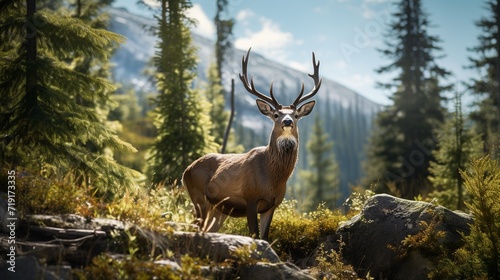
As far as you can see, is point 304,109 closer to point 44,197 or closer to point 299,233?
point 299,233

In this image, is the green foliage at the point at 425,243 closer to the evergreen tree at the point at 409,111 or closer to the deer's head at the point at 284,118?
the deer's head at the point at 284,118

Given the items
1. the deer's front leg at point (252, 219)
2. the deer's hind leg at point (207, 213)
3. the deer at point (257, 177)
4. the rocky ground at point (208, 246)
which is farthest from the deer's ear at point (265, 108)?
the rocky ground at point (208, 246)

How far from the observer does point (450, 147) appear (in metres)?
15.7

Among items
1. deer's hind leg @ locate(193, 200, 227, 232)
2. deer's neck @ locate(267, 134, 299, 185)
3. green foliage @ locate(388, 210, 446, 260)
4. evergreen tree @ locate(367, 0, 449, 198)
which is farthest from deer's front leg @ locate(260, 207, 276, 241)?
evergreen tree @ locate(367, 0, 449, 198)

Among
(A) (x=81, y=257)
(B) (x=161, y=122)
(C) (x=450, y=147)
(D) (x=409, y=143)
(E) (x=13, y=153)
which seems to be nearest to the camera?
(A) (x=81, y=257)

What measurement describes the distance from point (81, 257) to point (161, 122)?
11407mm

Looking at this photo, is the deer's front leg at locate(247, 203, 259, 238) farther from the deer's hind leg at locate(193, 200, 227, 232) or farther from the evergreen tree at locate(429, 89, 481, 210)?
the evergreen tree at locate(429, 89, 481, 210)

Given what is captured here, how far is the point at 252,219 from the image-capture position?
7566mm

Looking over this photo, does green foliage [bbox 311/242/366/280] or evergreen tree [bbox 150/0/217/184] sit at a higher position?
evergreen tree [bbox 150/0/217/184]

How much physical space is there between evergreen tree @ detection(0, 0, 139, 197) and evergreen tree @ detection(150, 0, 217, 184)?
7.04 metres

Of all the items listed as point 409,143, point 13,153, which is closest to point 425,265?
point 13,153

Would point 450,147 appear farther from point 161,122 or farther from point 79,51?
point 79,51

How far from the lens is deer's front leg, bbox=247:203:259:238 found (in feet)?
24.6

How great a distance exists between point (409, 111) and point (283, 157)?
69.7 ft
